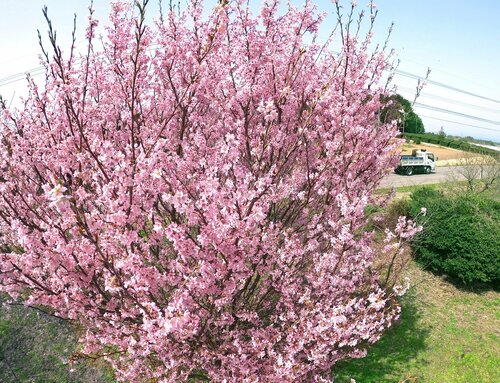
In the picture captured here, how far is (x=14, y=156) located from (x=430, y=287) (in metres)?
12.0

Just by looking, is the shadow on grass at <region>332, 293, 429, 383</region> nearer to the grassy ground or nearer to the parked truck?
the grassy ground

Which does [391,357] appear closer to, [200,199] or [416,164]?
[200,199]

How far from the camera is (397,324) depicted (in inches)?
399

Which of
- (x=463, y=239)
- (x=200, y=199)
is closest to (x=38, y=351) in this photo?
(x=200, y=199)

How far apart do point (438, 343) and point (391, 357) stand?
1.61m

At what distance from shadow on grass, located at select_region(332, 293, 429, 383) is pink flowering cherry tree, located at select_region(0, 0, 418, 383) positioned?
2.03 metres

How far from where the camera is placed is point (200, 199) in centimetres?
367

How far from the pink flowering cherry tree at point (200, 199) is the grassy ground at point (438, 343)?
2276mm

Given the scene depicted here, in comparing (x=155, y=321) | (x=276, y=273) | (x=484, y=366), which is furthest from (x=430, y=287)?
(x=155, y=321)

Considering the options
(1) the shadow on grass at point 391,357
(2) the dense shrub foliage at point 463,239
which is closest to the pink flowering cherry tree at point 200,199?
(1) the shadow on grass at point 391,357

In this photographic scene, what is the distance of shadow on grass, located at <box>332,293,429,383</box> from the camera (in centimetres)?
791

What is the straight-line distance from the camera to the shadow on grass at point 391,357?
7906mm

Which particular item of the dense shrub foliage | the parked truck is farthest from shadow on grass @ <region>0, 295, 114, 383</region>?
the parked truck

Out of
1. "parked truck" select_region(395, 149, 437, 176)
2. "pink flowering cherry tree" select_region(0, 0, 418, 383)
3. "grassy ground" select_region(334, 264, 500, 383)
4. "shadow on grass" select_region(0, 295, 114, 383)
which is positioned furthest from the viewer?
"parked truck" select_region(395, 149, 437, 176)
